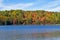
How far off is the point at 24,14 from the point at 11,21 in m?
9.91

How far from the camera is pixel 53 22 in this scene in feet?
399

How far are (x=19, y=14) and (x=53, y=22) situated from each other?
1980 centimetres

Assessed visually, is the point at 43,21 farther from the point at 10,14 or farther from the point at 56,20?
the point at 10,14

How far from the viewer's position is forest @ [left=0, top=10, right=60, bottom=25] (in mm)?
117000

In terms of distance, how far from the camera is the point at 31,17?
12031 cm

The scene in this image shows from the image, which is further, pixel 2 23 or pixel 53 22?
pixel 53 22

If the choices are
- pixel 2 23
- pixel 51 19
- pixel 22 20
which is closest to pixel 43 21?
pixel 51 19

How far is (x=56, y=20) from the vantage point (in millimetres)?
118625

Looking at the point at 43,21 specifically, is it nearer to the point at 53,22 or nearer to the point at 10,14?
the point at 53,22

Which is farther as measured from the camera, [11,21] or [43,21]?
[43,21]

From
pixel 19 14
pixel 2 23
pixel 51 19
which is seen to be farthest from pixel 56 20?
pixel 2 23

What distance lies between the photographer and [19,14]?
122m

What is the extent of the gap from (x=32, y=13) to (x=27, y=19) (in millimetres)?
5681

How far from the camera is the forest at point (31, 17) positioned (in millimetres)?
117000
